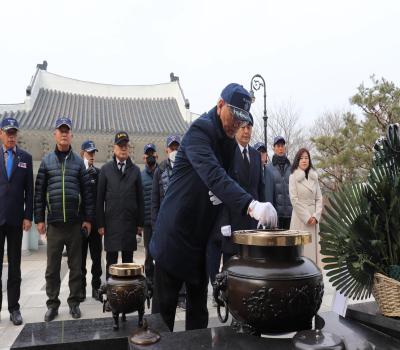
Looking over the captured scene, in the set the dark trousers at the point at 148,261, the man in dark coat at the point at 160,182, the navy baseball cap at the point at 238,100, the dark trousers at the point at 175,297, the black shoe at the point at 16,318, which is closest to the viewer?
the navy baseball cap at the point at 238,100

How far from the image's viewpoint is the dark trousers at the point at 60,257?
399 centimetres

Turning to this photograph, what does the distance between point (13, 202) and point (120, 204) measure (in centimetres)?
112

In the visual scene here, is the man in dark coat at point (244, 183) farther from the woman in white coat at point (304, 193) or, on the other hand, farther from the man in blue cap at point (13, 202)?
the woman in white coat at point (304, 193)

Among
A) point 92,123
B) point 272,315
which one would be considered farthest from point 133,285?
point 92,123

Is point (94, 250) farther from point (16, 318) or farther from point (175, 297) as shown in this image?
point (175, 297)

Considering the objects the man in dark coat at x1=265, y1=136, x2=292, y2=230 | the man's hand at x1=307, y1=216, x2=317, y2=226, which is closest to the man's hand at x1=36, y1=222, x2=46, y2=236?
the man in dark coat at x1=265, y1=136, x2=292, y2=230

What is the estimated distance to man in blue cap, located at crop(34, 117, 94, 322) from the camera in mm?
4000

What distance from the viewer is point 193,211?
8.05 ft

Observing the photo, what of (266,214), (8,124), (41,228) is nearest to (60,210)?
(41,228)

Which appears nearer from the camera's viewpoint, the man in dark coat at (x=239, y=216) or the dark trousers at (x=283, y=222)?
the man in dark coat at (x=239, y=216)

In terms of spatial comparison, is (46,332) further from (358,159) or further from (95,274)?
(358,159)

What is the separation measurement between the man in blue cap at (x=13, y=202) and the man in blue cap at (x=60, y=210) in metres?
0.12

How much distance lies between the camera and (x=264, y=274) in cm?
162

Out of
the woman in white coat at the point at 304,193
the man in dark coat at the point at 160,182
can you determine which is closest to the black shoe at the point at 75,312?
the man in dark coat at the point at 160,182
